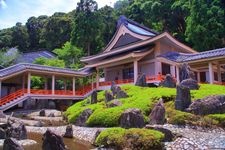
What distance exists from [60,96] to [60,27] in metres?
32.8

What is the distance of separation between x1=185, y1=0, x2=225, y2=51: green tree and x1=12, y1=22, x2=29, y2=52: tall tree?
1732 inches

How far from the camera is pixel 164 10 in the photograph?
165ft

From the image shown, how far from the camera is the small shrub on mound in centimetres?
1116

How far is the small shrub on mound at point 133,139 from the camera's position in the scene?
1116cm

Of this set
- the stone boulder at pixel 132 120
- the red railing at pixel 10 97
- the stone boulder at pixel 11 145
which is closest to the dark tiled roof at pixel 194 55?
the stone boulder at pixel 132 120

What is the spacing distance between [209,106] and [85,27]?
1315 inches

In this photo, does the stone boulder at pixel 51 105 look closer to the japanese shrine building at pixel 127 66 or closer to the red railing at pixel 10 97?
the japanese shrine building at pixel 127 66

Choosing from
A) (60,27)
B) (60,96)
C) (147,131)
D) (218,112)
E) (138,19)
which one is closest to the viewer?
(147,131)

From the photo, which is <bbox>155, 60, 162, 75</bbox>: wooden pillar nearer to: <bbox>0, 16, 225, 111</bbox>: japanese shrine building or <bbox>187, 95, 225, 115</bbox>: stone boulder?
<bbox>0, 16, 225, 111</bbox>: japanese shrine building

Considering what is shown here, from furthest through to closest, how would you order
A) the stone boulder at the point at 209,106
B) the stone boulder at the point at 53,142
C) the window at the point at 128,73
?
1. the window at the point at 128,73
2. the stone boulder at the point at 209,106
3. the stone boulder at the point at 53,142

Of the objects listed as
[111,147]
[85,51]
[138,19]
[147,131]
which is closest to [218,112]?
[147,131]

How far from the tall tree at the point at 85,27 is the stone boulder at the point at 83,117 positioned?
2814 cm

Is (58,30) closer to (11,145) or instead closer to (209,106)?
(209,106)

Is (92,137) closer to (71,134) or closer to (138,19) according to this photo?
(71,134)
